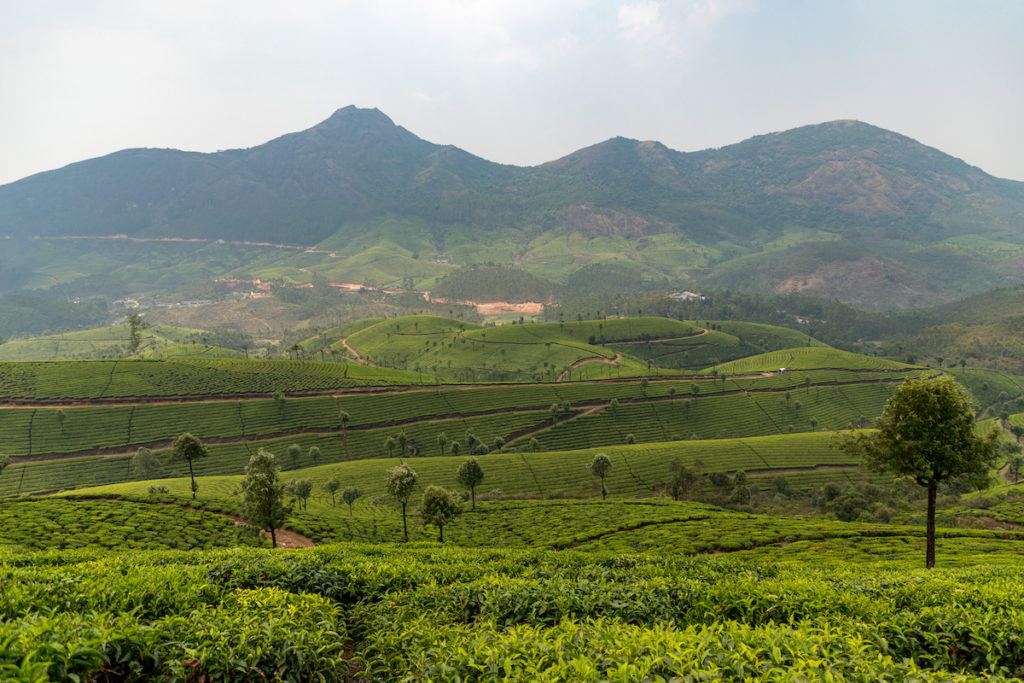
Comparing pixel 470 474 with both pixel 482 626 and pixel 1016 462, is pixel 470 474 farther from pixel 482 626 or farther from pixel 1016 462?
pixel 1016 462

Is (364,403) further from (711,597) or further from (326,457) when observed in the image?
(711,597)

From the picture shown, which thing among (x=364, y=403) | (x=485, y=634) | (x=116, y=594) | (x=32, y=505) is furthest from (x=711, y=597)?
(x=364, y=403)

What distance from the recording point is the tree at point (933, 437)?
29125mm

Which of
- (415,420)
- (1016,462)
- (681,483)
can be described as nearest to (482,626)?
(681,483)

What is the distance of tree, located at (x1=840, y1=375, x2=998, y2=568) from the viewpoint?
95.6 feet

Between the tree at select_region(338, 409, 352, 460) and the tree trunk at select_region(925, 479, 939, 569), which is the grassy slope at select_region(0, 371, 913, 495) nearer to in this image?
the tree at select_region(338, 409, 352, 460)

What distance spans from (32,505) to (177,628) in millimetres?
55415

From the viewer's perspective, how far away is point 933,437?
29328 millimetres

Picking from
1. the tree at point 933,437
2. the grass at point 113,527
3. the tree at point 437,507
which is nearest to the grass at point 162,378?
the grass at point 113,527

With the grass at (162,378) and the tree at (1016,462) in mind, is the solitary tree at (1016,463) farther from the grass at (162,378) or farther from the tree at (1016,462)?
the grass at (162,378)

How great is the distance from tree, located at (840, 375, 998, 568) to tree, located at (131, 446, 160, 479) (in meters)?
134

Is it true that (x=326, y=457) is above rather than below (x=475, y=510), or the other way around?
below

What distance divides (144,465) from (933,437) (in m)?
137

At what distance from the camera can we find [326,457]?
125875mm
